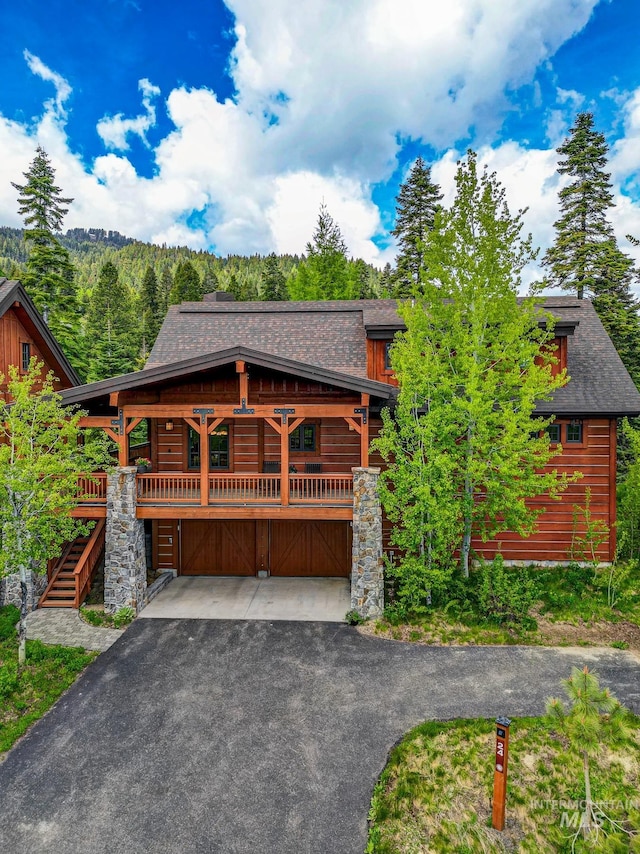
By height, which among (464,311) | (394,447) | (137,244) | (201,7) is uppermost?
(137,244)

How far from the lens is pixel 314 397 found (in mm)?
13203

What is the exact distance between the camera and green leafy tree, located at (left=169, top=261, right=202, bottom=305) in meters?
43.1

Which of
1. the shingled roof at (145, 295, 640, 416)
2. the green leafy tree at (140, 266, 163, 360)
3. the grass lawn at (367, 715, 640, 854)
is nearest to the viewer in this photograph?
the grass lawn at (367, 715, 640, 854)

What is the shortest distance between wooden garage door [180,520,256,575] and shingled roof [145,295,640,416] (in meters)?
5.58

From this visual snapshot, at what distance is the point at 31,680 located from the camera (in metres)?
8.31

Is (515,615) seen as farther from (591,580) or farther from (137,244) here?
(137,244)

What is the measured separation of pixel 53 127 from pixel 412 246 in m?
20.3

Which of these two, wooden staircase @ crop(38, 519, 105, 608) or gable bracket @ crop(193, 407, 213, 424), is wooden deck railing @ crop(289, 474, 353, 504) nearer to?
gable bracket @ crop(193, 407, 213, 424)

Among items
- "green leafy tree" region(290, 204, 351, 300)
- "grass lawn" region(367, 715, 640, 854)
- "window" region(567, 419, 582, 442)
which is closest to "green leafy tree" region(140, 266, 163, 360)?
"green leafy tree" region(290, 204, 351, 300)

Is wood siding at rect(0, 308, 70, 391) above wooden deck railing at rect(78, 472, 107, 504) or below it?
above

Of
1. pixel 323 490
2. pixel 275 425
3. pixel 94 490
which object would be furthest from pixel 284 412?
pixel 94 490

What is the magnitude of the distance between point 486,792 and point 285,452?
24.8 feet

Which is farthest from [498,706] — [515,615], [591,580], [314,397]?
[314,397]

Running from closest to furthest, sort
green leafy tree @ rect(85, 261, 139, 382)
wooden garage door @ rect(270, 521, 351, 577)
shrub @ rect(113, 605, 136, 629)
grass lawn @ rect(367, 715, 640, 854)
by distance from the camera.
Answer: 1. grass lawn @ rect(367, 715, 640, 854)
2. shrub @ rect(113, 605, 136, 629)
3. wooden garage door @ rect(270, 521, 351, 577)
4. green leafy tree @ rect(85, 261, 139, 382)
